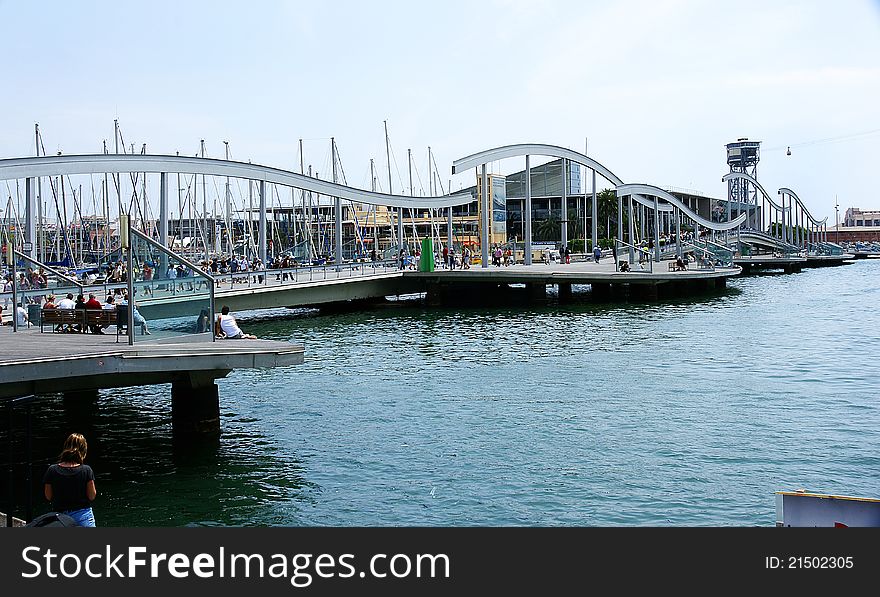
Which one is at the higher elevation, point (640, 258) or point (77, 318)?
point (640, 258)

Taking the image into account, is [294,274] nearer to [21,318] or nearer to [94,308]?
[21,318]

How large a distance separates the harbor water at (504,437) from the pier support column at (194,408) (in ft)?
2.03

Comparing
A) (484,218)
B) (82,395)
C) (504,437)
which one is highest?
(484,218)

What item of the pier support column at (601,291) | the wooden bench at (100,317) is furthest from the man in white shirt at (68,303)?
the pier support column at (601,291)

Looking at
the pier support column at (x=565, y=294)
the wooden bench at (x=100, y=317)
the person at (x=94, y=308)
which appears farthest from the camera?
the pier support column at (x=565, y=294)

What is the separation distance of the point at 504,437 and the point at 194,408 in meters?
6.71

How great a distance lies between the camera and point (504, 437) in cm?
2042

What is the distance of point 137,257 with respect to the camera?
18594mm

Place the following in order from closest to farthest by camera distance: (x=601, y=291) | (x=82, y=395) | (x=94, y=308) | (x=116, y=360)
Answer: (x=116, y=360)
(x=94, y=308)
(x=82, y=395)
(x=601, y=291)

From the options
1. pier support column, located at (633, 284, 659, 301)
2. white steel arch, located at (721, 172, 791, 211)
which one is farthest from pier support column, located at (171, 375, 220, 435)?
white steel arch, located at (721, 172, 791, 211)

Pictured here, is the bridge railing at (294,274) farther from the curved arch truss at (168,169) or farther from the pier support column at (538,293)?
the pier support column at (538,293)

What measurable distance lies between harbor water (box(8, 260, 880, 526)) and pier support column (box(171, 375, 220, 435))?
62cm

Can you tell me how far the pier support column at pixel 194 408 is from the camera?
20.7 m

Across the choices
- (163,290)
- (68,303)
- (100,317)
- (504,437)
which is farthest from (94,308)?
(504,437)
